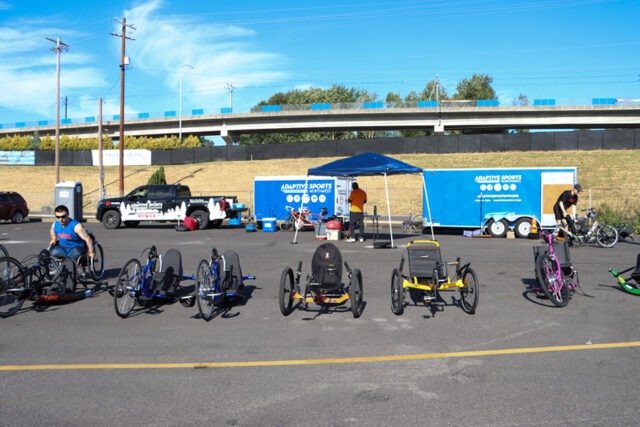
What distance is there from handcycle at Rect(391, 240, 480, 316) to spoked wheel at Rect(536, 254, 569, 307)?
1.13m

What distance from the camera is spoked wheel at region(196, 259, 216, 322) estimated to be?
25.3ft

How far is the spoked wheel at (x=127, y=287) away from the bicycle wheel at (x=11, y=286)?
150 centimetres

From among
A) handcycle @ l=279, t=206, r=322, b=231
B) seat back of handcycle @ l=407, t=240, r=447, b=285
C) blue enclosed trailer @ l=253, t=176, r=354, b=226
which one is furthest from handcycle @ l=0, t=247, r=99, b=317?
blue enclosed trailer @ l=253, t=176, r=354, b=226

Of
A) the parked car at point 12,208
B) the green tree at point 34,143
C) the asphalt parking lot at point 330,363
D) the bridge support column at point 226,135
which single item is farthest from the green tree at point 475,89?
the asphalt parking lot at point 330,363

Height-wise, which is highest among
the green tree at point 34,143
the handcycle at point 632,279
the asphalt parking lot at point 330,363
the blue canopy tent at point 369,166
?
the green tree at point 34,143

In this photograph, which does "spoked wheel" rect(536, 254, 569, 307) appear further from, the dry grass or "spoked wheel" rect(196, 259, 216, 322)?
the dry grass

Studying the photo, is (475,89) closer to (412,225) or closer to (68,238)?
(412,225)

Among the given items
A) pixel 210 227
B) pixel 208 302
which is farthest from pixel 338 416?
pixel 210 227

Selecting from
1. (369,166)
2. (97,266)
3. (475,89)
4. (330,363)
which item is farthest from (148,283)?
(475,89)

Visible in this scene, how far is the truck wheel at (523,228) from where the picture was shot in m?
20.8

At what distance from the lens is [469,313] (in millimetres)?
8250

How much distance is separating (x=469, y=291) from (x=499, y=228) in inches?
Answer: 544

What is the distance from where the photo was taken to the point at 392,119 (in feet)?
210

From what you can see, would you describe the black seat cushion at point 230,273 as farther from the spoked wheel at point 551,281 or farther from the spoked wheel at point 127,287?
the spoked wheel at point 551,281
